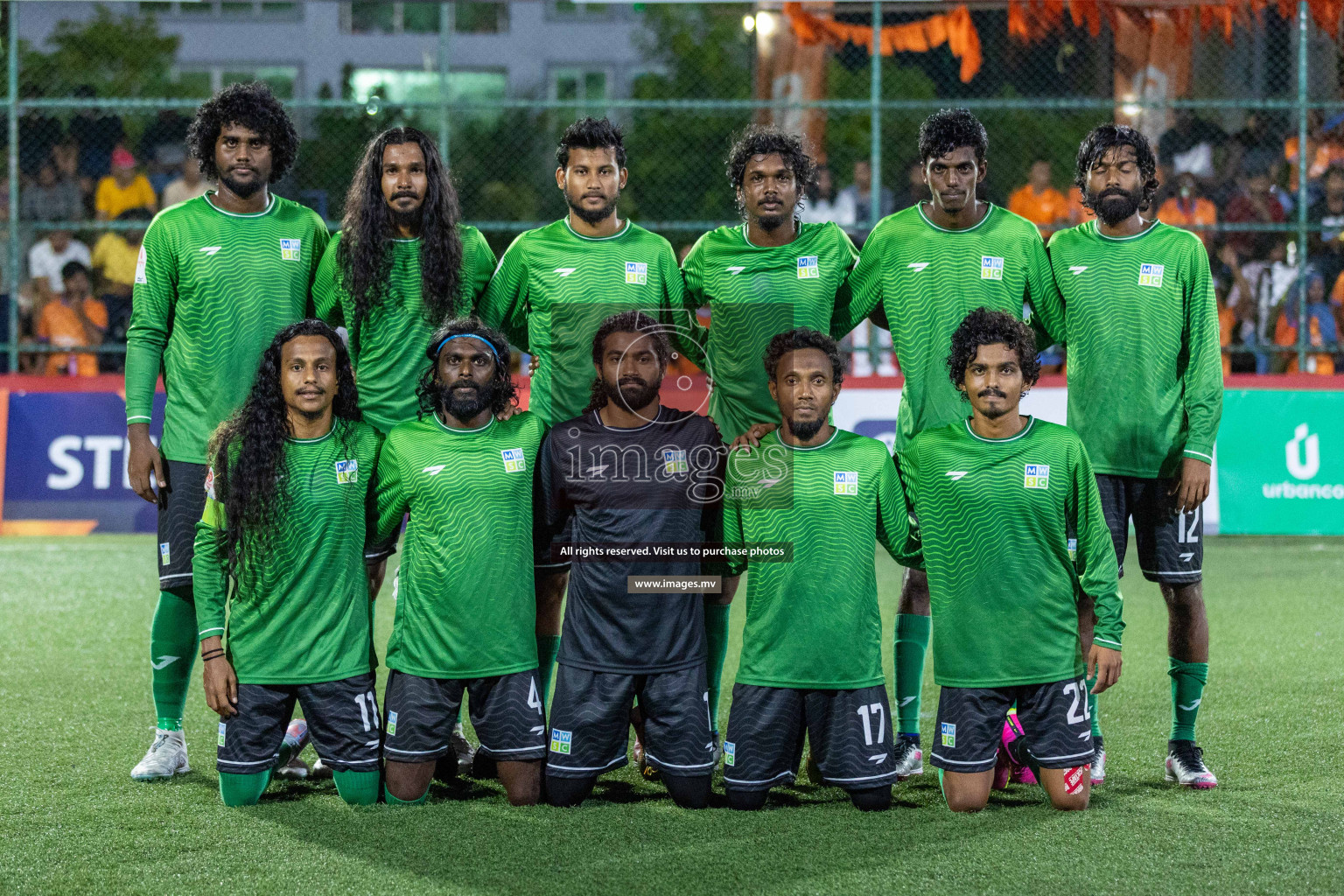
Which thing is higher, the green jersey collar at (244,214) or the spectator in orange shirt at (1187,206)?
the spectator in orange shirt at (1187,206)

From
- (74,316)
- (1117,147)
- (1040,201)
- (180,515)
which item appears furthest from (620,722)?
(1040,201)

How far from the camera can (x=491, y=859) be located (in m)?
3.85

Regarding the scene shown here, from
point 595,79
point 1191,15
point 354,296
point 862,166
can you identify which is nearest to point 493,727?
point 354,296


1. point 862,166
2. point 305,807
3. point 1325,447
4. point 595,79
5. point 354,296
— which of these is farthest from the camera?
point 595,79

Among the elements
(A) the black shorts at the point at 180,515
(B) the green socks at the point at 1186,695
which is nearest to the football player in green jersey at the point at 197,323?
(A) the black shorts at the point at 180,515

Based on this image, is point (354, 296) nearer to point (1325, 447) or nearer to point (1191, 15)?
point (1325, 447)

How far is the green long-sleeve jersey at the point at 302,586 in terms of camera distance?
448cm

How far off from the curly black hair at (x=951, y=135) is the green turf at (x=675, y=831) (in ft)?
6.99

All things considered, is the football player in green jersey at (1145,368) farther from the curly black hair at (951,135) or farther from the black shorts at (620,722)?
the black shorts at (620,722)

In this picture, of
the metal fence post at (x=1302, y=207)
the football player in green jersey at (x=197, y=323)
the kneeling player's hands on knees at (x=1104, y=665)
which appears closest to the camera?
the kneeling player's hands on knees at (x=1104, y=665)

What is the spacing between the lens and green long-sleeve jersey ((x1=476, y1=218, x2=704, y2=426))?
489cm

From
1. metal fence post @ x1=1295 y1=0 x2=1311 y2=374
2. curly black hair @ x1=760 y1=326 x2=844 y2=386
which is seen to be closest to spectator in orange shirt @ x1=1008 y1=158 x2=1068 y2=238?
metal fence post @ x1=1295 y1=0 x2=1311 y2=374

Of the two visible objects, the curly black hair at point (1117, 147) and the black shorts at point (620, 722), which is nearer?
the black shorts at point (620, 722)

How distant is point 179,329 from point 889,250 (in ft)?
8.11
